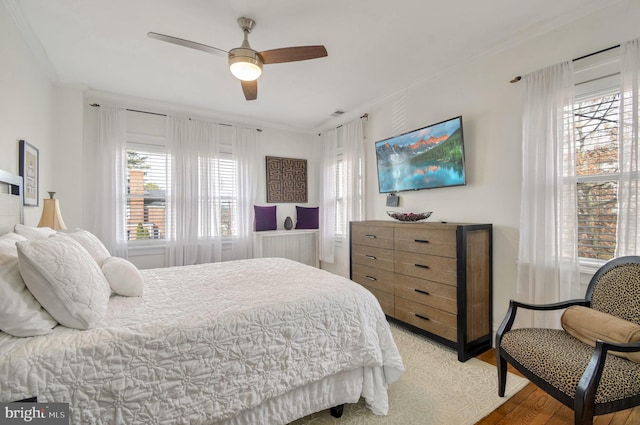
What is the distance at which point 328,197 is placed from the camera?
4.66m

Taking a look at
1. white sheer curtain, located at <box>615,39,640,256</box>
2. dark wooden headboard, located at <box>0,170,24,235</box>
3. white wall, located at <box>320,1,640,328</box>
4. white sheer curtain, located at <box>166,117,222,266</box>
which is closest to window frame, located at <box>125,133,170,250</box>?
white sheer curtain, located at <box>166,117,222,266</box>

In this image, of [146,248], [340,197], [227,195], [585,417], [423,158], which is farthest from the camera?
[340,197]

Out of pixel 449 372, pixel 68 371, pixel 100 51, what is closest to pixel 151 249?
pixel 100 51

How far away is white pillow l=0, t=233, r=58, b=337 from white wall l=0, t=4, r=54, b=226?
4.72ft

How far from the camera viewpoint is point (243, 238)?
436 centimetres

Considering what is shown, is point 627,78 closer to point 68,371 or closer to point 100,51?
point 68,371

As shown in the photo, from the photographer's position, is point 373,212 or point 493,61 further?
point 373,212

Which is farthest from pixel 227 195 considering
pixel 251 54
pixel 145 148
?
pixel 251 54

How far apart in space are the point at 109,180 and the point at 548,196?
470 cm

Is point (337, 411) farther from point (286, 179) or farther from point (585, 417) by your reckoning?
point (286, 179)

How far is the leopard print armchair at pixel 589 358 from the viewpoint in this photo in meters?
1.26

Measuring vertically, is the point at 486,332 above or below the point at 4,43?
below

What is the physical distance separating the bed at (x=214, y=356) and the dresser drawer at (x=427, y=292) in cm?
90

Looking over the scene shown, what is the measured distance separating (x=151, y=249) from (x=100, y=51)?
2.38 meters
